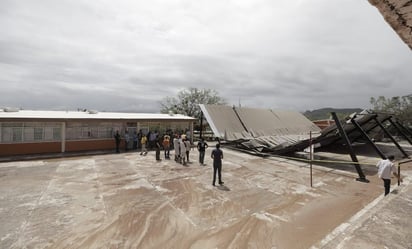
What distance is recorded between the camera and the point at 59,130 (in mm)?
15305

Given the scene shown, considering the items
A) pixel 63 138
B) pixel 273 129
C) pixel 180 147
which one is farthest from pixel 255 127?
pixel 63 138

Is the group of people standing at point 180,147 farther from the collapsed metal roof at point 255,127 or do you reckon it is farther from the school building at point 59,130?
the collapsed metal roof at point 255,127

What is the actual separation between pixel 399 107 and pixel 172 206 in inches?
1305

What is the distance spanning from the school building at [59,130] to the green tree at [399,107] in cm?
2800

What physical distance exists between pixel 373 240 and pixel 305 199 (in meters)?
2.95

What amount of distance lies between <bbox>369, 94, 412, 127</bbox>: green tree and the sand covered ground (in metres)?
22.0

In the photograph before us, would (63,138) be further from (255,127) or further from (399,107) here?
(399,107)

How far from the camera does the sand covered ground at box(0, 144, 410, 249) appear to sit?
464 centimetres

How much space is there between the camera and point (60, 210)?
5.88 m

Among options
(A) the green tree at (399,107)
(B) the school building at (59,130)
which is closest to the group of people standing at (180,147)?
(B) the school building at (59,130)

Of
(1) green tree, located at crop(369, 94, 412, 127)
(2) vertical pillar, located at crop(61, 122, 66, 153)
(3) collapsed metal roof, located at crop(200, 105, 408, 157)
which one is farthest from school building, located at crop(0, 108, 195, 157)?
(1) green tree, located at crop(369, 94, 412, 127)

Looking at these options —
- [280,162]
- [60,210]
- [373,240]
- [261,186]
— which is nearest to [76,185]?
[60,210]

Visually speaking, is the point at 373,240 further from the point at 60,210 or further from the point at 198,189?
the point at 60,210

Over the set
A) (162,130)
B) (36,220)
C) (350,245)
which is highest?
(162,130)
